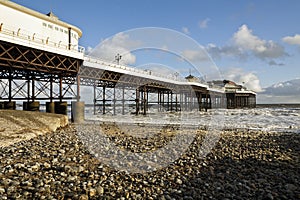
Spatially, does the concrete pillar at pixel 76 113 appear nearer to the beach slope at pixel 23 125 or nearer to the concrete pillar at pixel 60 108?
the concrete pillar at pixel 60 108

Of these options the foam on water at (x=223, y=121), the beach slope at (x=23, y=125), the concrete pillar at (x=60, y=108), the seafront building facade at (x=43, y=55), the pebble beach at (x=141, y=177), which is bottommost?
the foam on water at (x=223, y=121)

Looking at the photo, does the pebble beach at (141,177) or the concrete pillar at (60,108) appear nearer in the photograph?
the pebble beach at (141,177)

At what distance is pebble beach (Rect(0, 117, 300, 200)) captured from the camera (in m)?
4.42

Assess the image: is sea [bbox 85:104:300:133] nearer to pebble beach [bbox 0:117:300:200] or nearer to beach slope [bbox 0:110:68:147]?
beach slope [bbox 0:110:68:147]

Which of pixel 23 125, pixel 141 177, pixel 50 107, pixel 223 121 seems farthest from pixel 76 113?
pixel 223 121

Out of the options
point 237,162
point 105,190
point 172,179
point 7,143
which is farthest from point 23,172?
point 237,162

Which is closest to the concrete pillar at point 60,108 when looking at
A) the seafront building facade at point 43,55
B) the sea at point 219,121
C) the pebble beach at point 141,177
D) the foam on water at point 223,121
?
the seafront building facade at point 43,55

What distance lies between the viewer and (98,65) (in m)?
19.9

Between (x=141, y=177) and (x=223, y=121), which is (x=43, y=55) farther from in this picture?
(x=223, y=121)

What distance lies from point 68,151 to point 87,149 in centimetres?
62

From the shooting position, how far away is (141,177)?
533 centimetres

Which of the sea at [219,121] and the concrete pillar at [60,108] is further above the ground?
the concrete pillar at [60,108]

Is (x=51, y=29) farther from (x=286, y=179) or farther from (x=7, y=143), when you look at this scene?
(x=286, y=179)

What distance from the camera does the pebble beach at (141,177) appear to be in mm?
4422
